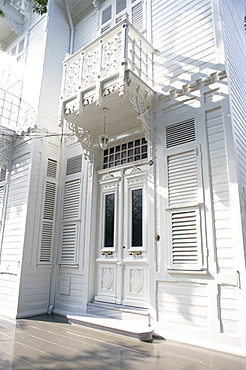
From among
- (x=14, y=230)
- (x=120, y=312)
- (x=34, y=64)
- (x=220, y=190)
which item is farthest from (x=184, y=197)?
(x=34, y=64)

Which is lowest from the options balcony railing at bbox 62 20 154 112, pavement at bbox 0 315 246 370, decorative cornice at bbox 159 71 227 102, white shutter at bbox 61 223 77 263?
pavement at bbox 0 315 246 370

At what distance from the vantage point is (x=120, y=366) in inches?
122

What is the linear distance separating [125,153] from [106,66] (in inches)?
69.0

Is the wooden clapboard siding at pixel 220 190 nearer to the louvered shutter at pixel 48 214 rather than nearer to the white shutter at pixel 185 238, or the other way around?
the white shutter at pixel 185 238

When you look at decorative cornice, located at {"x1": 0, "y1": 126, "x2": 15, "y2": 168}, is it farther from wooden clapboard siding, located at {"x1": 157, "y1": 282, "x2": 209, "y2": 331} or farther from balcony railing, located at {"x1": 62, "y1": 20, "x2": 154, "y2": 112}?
wooden clapboard siding, located at {"x1": 157, "y1": 282, "x2": 209, "y2": 331}

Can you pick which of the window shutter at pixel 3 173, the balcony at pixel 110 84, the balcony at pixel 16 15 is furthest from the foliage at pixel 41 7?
the balcony at pixel 16 15

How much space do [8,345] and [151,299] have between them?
2.18m

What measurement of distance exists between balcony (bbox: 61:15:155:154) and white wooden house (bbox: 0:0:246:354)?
1.1 inches

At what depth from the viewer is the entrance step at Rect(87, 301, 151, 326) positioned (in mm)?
4426

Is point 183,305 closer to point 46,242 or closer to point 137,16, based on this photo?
point 46,242

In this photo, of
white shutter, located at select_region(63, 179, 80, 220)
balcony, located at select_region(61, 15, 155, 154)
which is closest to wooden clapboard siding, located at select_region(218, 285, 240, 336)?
balcony, located at select_region(61, 15, 155, 154)

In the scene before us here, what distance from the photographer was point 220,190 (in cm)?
402

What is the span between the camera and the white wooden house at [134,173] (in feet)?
13.0

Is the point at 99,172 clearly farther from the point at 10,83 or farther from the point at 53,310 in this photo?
the point at 10,83
